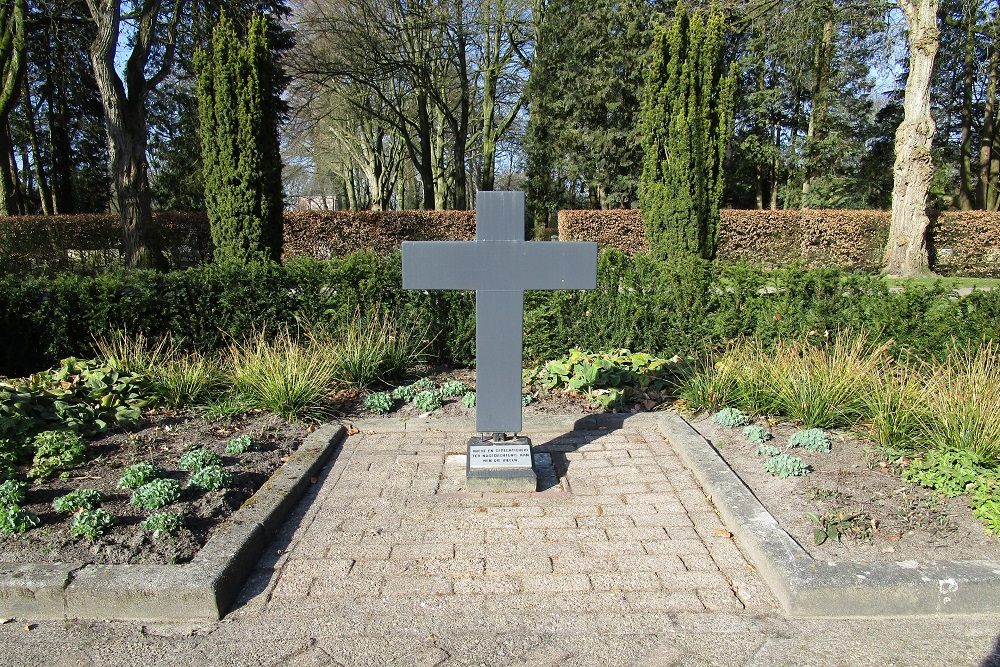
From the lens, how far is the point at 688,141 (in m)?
10.6

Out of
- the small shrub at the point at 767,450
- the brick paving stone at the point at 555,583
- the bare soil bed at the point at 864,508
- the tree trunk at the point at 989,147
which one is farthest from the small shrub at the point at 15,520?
the tree trunk at the point at 989,147

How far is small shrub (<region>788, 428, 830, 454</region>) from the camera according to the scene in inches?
161

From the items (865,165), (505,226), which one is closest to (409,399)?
(505,226)

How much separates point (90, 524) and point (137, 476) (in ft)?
1.78

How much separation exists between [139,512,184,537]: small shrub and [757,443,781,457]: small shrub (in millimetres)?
3399

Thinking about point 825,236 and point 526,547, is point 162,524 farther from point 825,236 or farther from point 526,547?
point 825,236

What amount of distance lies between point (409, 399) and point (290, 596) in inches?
108

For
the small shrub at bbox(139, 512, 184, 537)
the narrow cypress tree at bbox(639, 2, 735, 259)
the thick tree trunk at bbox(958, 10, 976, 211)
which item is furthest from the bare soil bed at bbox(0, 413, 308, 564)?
the thick tree trunk at bbox(958, 10, 976, 211)

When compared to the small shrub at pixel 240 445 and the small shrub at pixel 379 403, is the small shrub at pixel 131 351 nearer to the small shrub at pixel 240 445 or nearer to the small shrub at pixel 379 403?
the small shrub at pixel 240 445

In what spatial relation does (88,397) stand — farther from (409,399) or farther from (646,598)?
(646,598)

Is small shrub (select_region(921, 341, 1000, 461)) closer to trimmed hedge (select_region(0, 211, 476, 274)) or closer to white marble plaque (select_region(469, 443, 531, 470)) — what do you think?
white marble plaque (select_region(469, 443, 531, 470))

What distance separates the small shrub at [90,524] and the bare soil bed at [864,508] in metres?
3.30

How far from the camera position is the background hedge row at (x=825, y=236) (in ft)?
53.4

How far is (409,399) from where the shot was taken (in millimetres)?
5473
